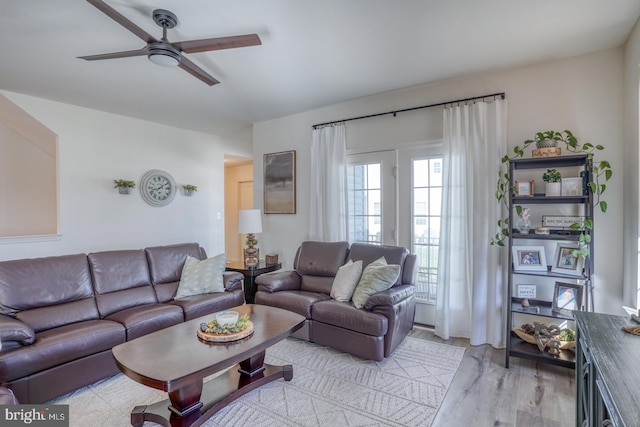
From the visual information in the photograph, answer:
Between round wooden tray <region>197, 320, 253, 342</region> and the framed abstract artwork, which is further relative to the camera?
the framed abstract artwork

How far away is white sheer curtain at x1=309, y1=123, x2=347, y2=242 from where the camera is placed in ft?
13.8

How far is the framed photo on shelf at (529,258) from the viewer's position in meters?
2.79

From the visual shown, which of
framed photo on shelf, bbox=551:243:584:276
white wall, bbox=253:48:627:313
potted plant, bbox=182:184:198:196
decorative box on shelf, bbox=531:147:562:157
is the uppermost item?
white wall, bbox=253:48:627:313

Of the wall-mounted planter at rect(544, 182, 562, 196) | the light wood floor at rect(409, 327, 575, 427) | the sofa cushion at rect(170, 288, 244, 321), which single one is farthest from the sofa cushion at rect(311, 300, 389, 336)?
the wall-mounted planter at rect(544, 182, 562, 196)

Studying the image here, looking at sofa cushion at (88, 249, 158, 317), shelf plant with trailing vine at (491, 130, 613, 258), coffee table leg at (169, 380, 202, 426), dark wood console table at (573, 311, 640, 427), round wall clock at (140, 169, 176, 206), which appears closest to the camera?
dark wood console table at (573, 311, 640, 427)

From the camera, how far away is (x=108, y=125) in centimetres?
454

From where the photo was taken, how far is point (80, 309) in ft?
9.09

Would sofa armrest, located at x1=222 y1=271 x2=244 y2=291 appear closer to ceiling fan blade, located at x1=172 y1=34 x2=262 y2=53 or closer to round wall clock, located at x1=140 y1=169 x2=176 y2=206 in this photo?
round wall clock, located at x1=140 y1=169 x2=176 y2=206

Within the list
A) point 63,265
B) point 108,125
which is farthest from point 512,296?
point 108,125

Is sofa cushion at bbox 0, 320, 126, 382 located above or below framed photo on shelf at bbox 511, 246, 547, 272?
below

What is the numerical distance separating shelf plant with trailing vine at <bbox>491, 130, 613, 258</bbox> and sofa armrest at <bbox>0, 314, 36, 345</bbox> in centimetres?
379

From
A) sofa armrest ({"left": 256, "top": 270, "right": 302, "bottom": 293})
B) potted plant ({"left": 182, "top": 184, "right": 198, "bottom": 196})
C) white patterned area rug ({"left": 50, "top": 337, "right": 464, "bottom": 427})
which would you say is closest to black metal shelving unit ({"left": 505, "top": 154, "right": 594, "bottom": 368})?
white patterned area rug ({"left": 50, "top": 337, "right": 464, "bottom": 427})

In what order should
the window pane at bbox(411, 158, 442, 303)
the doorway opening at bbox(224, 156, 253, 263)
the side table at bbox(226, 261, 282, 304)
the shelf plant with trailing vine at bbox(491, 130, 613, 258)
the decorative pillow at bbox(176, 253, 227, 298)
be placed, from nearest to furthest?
the shelf plant with trailing vine at bbox(491, 130, 613, 258)
the decorative pillow at bbox(176, 253, 227, 298)
the window pane at bbox(411, 158, 442, 303)
the side table at bbox(226, 261, 282, 304)
the doorway opening at bbox(224, 156, 253, 263)

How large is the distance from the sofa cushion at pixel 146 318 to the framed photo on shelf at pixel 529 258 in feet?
10.4
